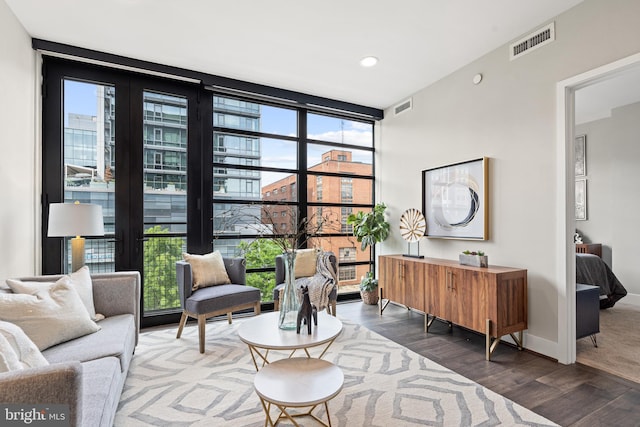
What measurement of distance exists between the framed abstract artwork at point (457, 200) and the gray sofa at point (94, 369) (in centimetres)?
327

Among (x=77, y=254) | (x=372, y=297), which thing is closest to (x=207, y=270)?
(x=77, y=254)

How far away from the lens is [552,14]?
277 cm

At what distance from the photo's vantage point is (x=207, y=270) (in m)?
3.47

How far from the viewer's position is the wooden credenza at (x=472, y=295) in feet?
9.18

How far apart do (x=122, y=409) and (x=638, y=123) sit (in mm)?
6895

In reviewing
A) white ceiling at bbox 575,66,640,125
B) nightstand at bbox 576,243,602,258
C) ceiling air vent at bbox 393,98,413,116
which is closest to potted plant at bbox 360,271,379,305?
ceiling air vent at bbox 393,98,413,116

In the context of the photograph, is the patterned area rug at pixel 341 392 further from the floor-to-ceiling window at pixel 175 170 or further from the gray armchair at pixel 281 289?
the floor-to-ceiling window at pixel 175 170

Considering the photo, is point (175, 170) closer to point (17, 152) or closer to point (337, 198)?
point (17, 152)

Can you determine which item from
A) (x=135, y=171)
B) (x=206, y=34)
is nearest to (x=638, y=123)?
(x=206, y=34)

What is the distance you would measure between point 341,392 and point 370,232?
2.65 meters

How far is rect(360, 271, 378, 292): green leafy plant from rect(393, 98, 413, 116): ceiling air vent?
2.43 metres

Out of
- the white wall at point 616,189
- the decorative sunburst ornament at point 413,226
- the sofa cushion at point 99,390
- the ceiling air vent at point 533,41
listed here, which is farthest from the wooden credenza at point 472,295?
the white wall at point 616,189

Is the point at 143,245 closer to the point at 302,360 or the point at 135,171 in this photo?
the point at 135,171

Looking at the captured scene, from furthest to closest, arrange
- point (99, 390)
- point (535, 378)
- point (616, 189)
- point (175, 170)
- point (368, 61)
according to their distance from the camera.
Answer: point (616, 189) < point (175, 170) < point (368, 61) < point (535, 378) < point (99, 390)
